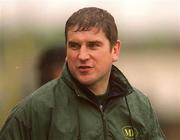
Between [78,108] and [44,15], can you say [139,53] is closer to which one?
[44,15]

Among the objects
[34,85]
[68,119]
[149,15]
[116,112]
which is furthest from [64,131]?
[149,15]

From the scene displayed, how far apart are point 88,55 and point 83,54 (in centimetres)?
3

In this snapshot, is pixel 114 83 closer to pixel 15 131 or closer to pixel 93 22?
pixel 93 22

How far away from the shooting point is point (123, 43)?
5.29 metres

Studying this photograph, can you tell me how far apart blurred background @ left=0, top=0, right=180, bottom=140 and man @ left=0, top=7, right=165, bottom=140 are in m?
2.10

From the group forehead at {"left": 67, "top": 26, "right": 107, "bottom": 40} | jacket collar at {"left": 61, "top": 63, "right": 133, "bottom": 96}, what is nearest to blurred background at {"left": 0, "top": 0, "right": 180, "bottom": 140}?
jacket collar at {"left": 61, "top": 63, "right": 133, "bottom": 96}

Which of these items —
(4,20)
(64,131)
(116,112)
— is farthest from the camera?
(4,20)

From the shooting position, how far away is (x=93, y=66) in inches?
119

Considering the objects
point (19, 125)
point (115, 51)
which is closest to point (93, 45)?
point (115, 51)

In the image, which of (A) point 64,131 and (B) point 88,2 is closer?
(A) point 64,131

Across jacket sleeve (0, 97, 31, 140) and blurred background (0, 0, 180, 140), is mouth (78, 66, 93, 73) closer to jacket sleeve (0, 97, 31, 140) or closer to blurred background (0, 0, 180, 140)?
jacket sleeve (0, 97, 31, 140)

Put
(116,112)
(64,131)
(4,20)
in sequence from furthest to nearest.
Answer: (4,20) → (116,112) → (64,131)

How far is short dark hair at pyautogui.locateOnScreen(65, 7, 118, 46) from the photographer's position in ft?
9.93

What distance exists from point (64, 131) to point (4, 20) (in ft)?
8.02
